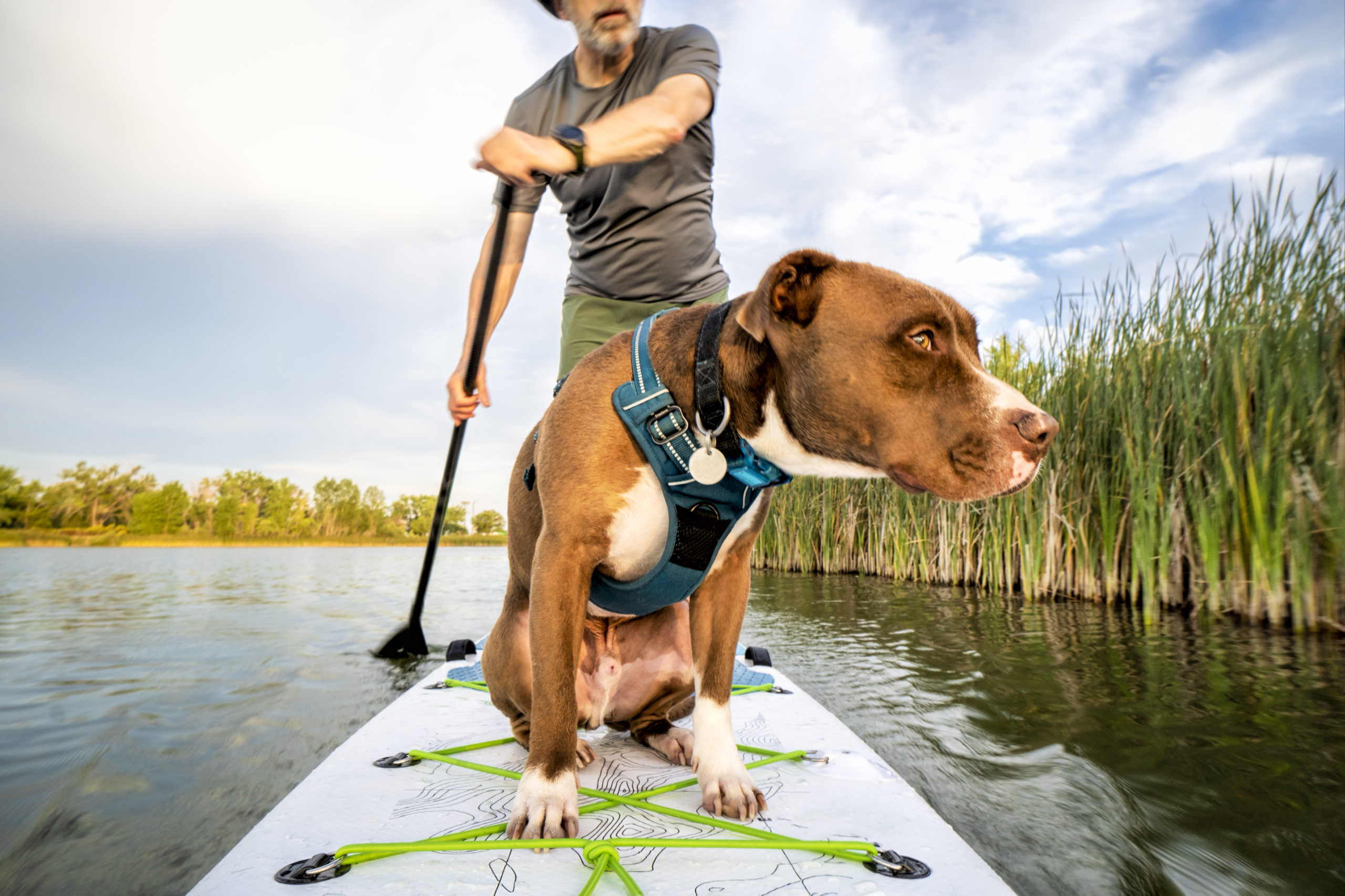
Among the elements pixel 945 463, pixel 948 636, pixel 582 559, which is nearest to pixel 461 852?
pixel 582 559

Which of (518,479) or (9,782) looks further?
(9,782)

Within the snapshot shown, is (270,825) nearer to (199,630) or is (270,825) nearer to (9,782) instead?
(9,782)

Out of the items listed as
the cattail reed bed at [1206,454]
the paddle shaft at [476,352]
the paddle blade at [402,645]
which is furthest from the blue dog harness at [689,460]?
the cattail reed bed at [1206,454]

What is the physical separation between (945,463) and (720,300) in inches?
58.3

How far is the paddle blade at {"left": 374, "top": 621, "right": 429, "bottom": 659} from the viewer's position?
4836 mm

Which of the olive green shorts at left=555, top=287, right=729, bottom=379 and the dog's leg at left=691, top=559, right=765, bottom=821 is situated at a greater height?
the olive green shorts at left=555, top=287, right=729, bottom=379

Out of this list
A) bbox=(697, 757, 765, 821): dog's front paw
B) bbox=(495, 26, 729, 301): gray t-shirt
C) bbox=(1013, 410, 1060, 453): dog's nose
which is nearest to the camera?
bbox=(1013, 410, 1060, 453): dog's nose

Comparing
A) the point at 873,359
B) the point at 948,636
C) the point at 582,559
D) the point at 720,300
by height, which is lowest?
the point at 948,636

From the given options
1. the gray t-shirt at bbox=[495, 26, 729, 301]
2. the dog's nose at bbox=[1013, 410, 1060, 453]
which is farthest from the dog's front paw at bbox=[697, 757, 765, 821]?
the gray t-shirt at bbox=[495, 26, 729, 301]

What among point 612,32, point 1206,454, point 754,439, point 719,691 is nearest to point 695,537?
point 754,439

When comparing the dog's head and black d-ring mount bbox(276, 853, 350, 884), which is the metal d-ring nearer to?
the dog's head

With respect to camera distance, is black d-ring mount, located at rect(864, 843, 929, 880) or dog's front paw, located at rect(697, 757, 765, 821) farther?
dog's front paw, located at rect(697, 757, 765, 821)

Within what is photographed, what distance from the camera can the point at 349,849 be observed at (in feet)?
4.72

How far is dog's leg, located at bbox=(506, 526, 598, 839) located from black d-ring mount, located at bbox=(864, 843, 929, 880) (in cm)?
67
